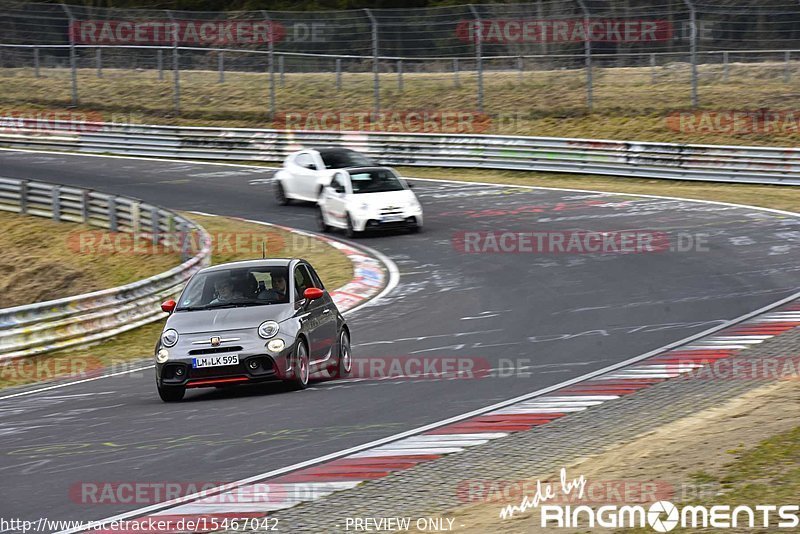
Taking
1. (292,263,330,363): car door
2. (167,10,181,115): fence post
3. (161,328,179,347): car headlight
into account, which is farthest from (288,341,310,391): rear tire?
(167,10,181,115): fence post

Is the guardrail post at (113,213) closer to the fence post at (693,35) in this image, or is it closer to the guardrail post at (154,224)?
the guardrail post at (154,224)

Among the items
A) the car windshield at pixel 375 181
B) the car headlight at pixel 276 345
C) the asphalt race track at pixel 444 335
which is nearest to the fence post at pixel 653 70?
the asphalt race track at pixel 444 335

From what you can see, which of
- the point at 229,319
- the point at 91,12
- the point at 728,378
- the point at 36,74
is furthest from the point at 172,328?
the point at 36,74

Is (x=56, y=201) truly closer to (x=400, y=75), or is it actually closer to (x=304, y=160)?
(x=304, y=160)

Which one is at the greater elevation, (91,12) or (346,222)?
(91,12)

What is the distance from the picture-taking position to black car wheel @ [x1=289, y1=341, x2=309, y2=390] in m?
12.1

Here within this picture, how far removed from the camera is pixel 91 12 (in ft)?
137

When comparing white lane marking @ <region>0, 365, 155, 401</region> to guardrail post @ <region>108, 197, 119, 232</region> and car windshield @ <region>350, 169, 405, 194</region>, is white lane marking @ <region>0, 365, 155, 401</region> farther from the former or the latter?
guardrail post @ <region>108, 197, 119, 232</region>

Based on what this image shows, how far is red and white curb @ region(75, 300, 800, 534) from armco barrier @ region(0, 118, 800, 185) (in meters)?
14.6

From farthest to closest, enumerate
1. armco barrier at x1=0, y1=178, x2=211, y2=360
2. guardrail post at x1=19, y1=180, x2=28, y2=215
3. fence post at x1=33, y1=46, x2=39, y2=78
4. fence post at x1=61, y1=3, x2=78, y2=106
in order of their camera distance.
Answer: fence post at x1=33, y1=46, x2=39, y2=78 → fence post at x1=61, y1=3, x2=78, y2=106 → guardrail post at x1=19, y1=180, x2=28, y2=215 → armco barrier at x1=0, y1=178, x2=211, y2=360

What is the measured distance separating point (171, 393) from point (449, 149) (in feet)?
71.8

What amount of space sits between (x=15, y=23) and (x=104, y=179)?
39.3ft

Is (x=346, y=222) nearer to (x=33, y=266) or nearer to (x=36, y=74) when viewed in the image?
(x=33, y=266)

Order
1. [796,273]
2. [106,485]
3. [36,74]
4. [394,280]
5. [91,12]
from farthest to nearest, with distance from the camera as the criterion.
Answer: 1. [36,74]
2. [91,12]
3. [394,280]
4. [796,273]
5. [106,485]
